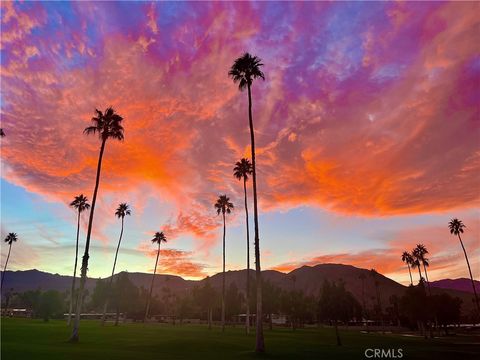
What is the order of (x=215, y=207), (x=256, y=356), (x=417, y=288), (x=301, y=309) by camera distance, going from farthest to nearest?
(x=301, y=309)
(x=417, y=288)
(x=215, y=207)
(x=256, y=356)

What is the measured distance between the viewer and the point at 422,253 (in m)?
123

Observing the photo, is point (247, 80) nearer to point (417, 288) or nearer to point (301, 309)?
point (417, 288)

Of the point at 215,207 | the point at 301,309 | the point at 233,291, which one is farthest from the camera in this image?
the point at 233,291

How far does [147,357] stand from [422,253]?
119 meters

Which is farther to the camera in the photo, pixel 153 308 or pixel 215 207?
pixel 153 308

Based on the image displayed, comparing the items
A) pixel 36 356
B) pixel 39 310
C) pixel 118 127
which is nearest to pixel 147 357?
pixel 36 356

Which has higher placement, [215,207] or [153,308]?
[215,207]

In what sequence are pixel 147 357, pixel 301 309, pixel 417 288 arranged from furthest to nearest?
pixel 301 309 < pixel 417 288 < pixel 147 357

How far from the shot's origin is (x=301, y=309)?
132 metres

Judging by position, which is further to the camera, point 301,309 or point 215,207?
point 301,309

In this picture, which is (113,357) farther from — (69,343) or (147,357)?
(69,343)

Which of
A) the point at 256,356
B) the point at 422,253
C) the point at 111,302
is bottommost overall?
the point at 256,356

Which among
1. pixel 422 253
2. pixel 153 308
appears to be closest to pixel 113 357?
pixel 422 253

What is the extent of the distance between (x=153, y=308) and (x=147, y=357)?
171076 mm
